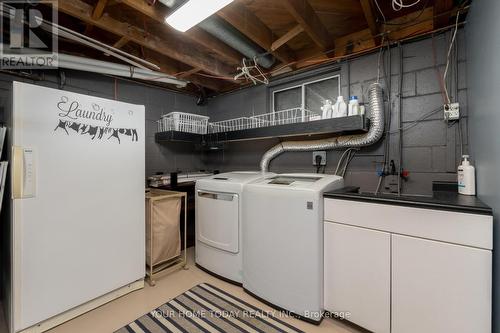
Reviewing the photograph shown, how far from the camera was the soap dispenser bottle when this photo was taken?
4.85ft

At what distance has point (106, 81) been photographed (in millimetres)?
2584

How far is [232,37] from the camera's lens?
1928mm

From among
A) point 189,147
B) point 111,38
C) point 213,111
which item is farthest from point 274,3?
point 189,147

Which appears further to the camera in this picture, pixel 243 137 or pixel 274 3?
pixel 243 137

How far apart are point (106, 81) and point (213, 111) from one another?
149cm

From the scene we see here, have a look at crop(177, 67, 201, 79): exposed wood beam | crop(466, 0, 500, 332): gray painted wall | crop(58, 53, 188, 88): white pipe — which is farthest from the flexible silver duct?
crop(58, 53, 188, 88): white pipe

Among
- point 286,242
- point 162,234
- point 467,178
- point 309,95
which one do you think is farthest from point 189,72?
point 467,178

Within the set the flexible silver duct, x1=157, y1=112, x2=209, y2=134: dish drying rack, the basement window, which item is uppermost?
the basement window


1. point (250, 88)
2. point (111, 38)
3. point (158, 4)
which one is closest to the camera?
point (158, 4)

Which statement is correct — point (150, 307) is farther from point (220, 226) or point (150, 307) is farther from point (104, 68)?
point (104, 68)

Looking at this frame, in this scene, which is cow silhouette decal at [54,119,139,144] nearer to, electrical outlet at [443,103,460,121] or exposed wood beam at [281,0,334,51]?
exposed wood beam at [281,0,334,51]

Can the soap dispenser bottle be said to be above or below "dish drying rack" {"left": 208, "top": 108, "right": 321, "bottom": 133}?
below

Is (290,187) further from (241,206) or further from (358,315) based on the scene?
(358,315)

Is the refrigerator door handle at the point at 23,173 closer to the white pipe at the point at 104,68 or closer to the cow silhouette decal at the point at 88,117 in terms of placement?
the cow silhouette decal at the point at 88,117
